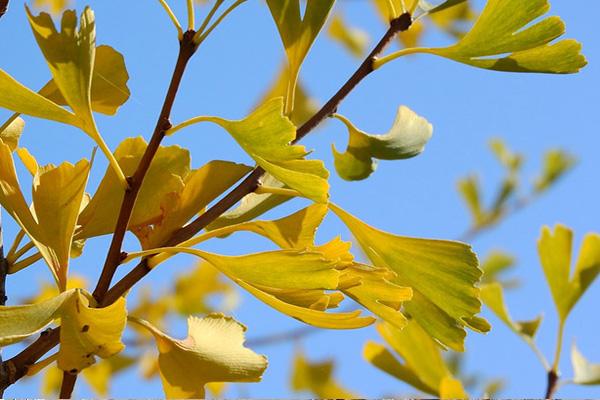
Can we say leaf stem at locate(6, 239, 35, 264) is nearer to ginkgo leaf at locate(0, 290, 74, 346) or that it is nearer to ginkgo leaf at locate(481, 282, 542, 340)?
ginkgo leaf at locate(0, 290, 74, 346)

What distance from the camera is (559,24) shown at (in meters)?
0.51

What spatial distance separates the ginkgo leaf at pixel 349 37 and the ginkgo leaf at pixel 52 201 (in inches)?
35.2

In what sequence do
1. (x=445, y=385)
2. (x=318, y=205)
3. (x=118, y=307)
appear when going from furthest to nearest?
(x=445, y=385), (x=318, y=205), (x=118, y=307)

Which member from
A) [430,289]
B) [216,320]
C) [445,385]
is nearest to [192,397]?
[216,320]

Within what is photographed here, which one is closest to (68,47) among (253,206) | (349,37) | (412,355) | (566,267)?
(253,206)

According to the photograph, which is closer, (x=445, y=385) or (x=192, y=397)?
(x=192, y=397)

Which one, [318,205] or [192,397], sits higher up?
[318,205]

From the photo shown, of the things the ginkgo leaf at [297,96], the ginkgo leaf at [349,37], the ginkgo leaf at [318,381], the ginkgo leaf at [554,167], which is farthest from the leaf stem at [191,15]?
the ginkgo leaf at [554,167]

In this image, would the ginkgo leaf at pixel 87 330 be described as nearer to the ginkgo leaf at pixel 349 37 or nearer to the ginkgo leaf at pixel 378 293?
the ginkgo leaf at pixel 378 293

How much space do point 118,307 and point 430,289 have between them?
0.20 metres

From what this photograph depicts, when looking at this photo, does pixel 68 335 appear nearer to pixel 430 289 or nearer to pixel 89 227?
pixel 89 227

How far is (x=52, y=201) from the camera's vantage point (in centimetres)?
47

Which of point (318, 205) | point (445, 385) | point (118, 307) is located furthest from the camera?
point (445, 385)

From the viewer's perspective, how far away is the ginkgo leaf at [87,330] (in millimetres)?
408
